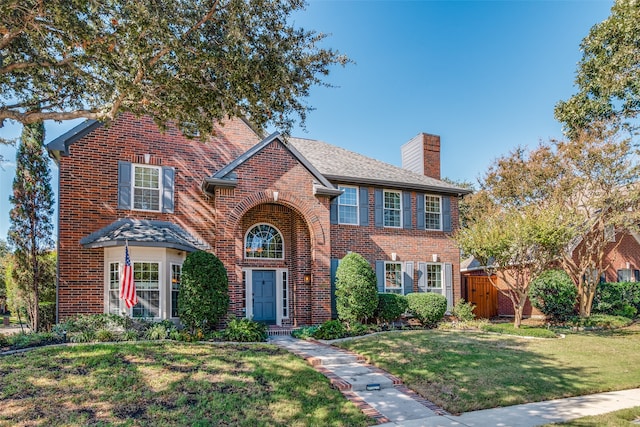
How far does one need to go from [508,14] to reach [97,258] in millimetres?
15097

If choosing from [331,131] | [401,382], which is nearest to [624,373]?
[401,382]

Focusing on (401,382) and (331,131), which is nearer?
(401,382)

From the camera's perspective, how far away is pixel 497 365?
9641 mm

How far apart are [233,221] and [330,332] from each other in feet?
14.8

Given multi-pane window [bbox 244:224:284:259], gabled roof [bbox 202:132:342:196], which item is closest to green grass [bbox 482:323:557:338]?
gabled roof [bbox 202:132:342:196]

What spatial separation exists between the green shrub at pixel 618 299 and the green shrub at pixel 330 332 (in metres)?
13.3

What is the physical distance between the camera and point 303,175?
14.9 m

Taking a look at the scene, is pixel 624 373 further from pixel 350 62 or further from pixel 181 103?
pixel 181 103

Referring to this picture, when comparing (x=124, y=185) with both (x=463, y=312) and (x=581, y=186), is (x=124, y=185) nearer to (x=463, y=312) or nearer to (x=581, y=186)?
(x=463, y=312)

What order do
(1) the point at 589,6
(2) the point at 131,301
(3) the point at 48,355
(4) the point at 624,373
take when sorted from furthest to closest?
(1) the point at 589,6, (2) the point at 131,301, (4) the point at 624,373, (3) the point at 48,355

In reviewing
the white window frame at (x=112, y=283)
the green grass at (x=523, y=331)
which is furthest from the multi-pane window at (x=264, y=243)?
the green grass at (x=523, y=331)

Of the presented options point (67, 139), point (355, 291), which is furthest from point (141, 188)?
point (355, 291)

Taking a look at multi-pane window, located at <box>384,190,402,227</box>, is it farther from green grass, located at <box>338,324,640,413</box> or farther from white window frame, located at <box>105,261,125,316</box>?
white window frame, located at <box>105,261,125,316</box>

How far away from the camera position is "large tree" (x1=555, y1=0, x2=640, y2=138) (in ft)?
51.1
